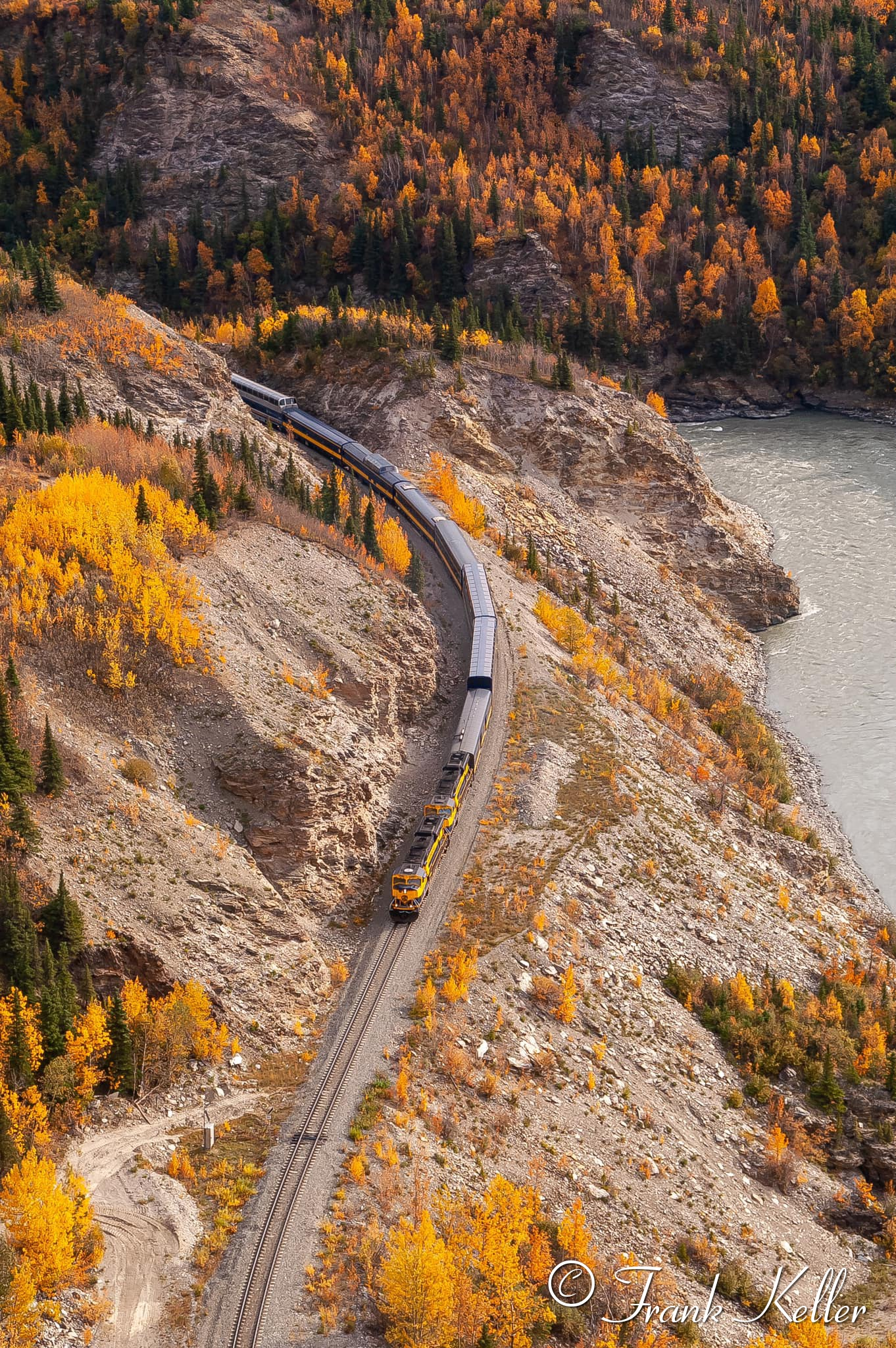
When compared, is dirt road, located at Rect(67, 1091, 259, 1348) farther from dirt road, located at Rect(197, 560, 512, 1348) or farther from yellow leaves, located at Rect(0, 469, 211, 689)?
yellow leaves, located at Rect(0, 469, 211, 689)

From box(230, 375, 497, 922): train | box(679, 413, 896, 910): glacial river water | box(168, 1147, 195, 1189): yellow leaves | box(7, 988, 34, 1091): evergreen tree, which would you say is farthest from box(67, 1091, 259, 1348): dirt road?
box(679, 413, 896, 910): glacial river water

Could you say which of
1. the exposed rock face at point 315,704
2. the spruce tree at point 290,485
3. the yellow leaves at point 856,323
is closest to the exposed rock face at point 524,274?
the yellow leaves at point 856,323

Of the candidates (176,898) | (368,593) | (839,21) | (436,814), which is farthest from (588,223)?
(176,898)

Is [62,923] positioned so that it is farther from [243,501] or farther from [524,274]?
[524,274]

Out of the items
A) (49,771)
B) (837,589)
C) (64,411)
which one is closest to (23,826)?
(49,771)

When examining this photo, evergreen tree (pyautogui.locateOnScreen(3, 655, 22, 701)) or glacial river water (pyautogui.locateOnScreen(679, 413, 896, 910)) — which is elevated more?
evergreen tree (pyautogui.locateOnScreen(3, 655, 22, 701))
